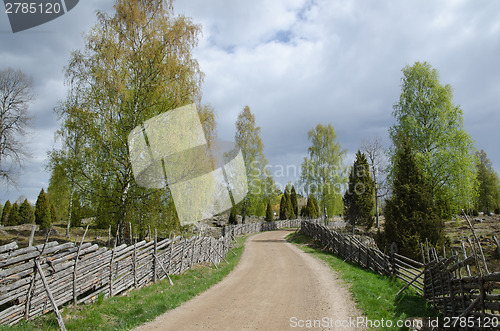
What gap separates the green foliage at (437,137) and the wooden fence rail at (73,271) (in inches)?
603

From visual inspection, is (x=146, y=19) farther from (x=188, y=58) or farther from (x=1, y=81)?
(x=1, y=81)

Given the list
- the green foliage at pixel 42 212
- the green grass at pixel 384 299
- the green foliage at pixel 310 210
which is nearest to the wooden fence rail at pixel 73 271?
the green grass at pixel 384 299

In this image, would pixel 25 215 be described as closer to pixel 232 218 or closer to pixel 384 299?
pixel 232 218

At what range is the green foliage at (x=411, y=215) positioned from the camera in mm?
13305

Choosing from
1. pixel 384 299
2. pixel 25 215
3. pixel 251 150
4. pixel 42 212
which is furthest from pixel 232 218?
pixel 384 299

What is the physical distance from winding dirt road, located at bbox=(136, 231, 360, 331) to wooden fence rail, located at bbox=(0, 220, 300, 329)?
6.79ft

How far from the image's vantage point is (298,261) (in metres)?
15.6

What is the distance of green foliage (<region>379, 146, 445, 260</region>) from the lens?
1330cm

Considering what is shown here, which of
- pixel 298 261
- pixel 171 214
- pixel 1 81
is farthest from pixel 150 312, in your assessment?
pixel 1 81

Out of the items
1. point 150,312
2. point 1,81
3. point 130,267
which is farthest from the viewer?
point 1,81

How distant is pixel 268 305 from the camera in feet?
26.2

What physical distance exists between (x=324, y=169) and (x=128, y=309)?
2886cm

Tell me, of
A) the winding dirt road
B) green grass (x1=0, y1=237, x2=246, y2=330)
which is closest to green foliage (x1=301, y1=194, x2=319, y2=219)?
the winding dirt road

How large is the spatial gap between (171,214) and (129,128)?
146 inches
